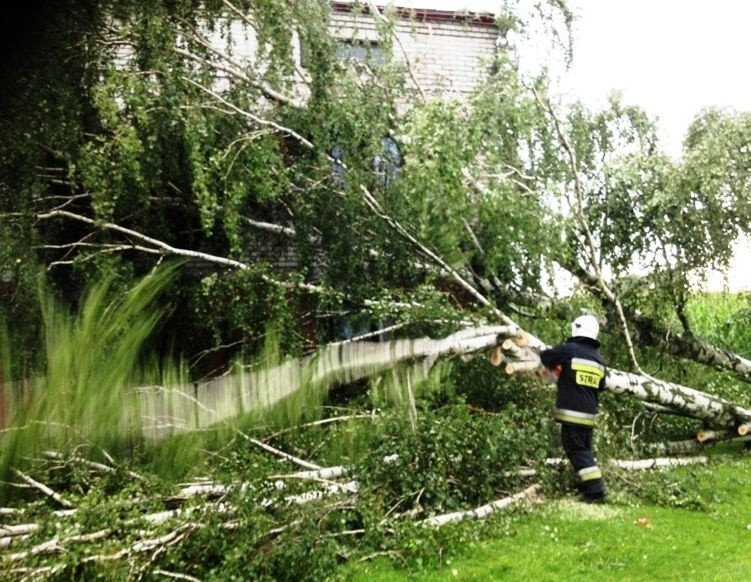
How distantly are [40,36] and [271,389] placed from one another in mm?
3538

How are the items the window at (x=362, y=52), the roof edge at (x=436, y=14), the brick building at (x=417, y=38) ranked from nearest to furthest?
the window at (x=362, y=52) < the brick building at (x=417, y=38) < the roof edge at (x=436, y=14)

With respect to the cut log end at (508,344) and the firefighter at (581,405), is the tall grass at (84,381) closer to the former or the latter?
the cut log end at (508,344)

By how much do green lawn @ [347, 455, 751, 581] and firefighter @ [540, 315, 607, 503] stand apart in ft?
0.71

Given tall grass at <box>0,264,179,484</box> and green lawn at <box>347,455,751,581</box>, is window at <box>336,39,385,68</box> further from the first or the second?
green lawn at <box>347,455,751,581</box>

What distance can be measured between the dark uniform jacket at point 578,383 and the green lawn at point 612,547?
705 mm

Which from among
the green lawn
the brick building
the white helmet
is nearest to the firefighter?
the white helmet

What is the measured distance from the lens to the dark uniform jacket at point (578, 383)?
591 cm

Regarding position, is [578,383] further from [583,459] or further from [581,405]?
[583,459]

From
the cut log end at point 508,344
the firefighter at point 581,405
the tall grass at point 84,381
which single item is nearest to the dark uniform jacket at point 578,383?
the firefighter at point 581,405

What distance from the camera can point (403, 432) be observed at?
5914 millimetres

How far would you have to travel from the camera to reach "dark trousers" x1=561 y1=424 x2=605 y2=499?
5.82 m

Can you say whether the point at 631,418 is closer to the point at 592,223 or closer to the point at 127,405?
the point at 592,223

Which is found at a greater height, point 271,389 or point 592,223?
point 592,223

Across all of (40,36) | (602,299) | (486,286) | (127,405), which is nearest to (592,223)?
(602,299)
